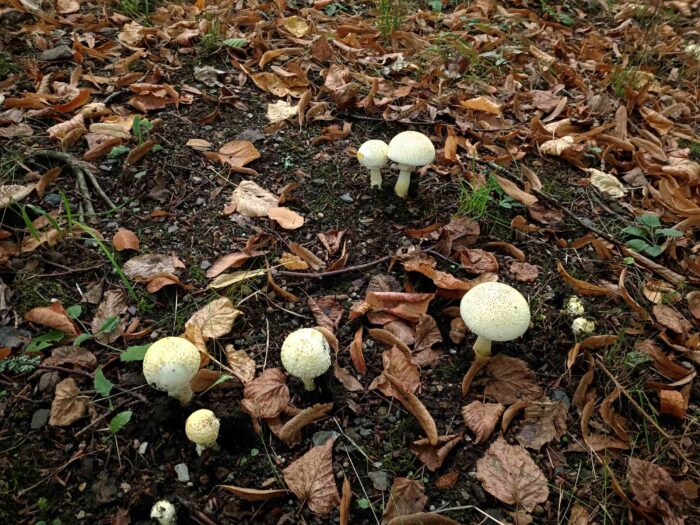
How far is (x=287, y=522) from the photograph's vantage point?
174 centimetres

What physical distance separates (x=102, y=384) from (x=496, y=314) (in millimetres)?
1632

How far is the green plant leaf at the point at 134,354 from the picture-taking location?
2.02m

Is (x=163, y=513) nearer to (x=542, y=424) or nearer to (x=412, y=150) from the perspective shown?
(x=542, y=424)

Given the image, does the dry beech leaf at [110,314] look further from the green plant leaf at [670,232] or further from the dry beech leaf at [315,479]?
the green plant leaf at [670,232]

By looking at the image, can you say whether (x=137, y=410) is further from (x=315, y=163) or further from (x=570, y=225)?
(x=570, y=225)

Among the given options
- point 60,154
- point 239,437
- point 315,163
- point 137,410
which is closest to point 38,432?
point 137,410

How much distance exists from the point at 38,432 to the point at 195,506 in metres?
0.70

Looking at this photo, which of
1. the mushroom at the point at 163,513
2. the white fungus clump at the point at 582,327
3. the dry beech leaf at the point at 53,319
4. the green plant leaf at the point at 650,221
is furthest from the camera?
the green plant leaf at the point at 650,221

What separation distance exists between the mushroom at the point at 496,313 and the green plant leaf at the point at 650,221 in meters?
1.37

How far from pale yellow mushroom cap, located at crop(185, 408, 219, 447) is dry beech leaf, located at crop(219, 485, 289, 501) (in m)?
0.18

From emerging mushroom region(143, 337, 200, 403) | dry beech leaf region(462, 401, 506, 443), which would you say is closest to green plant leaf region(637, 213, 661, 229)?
dry beech leaf region(462, 401, 506, 443)

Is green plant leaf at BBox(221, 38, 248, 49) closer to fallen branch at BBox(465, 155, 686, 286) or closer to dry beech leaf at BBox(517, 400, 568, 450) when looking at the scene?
fallen branch at BBox(465, 155, 686, 286)

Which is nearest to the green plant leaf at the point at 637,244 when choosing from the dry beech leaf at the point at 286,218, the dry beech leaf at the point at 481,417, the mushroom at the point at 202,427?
the dry beech leaf at the point at 481,417

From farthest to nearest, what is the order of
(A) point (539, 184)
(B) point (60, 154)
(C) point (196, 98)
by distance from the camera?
1. (C) point (196, 98)
2. (A) point (539, 184)
3. (B) point (60, 154)
